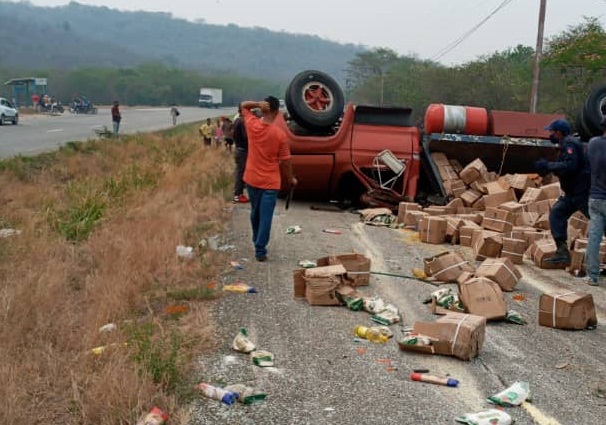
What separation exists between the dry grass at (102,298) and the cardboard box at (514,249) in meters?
3.31

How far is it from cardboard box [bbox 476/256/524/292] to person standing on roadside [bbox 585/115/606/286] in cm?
90

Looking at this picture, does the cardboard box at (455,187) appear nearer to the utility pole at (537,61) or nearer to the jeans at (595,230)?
the jeans at (595,230)

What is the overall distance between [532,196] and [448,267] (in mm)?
4001

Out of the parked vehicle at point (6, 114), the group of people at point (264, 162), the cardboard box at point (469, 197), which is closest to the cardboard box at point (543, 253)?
the cardboard box at point (469, 197)

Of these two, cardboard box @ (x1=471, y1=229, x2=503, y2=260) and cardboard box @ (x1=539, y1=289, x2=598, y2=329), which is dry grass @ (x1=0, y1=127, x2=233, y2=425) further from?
cardboard box @ (x1=471, y1=229, x2=503, y2=260)

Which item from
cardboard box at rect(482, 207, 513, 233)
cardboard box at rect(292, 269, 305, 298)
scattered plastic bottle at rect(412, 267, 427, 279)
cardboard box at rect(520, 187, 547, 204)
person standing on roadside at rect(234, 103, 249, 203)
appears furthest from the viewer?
person standing on roadside at rect(234, 103, 249, 203)

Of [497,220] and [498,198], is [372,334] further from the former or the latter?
[498,198]

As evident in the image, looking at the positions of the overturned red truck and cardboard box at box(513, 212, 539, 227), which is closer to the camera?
cardboard box at box(513, 212, 539, 227)

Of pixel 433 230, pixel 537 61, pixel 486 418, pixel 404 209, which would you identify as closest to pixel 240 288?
pixel 486 418

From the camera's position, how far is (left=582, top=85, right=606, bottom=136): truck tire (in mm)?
11852

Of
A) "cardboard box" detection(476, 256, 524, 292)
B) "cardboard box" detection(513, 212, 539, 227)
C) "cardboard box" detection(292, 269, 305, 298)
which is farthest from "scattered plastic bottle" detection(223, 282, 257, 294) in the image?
"cardboard box" detection(513, 212, 539, 227)

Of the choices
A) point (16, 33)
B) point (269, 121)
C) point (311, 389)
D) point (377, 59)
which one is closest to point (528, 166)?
point (269, 121)

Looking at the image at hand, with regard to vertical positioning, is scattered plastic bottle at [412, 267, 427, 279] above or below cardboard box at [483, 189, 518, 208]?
below

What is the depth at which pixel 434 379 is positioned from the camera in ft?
15.3
